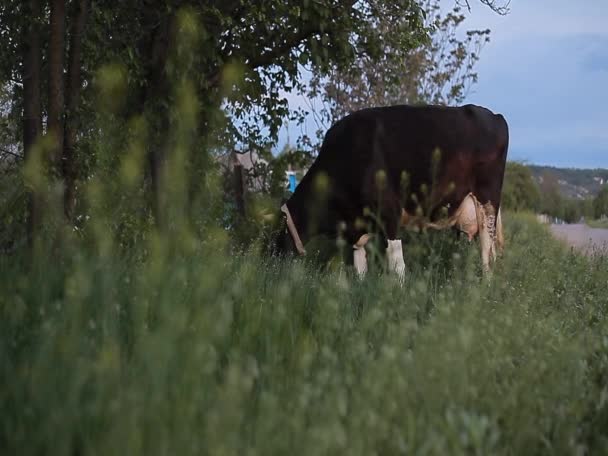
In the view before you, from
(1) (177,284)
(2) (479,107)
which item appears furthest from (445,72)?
(1) (177,284)

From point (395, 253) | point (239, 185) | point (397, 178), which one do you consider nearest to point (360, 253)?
point (395, 253)

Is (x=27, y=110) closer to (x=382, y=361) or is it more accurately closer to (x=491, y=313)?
(x=491, y=313)

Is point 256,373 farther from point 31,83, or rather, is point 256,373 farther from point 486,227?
point 486,227

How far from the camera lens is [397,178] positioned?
9.63m

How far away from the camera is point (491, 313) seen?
17.9 ft

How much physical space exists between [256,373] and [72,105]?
5.17 meters

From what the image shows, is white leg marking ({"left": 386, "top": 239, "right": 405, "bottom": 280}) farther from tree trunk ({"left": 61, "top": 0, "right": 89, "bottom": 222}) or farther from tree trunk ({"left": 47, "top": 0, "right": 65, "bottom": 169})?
tree trunk ({"left": 47, "top": 0, "right": 65, "bottom": 169})

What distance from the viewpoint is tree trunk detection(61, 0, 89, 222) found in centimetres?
733

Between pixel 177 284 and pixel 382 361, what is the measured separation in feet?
4.38

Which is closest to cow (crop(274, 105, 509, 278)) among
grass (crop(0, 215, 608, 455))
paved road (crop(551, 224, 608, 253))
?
paved road (crop(551, 224, 608, 253))

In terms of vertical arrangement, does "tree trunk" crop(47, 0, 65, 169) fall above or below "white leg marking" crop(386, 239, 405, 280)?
above

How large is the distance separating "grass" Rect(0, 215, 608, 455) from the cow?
343cm

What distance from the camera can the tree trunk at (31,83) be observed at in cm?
756

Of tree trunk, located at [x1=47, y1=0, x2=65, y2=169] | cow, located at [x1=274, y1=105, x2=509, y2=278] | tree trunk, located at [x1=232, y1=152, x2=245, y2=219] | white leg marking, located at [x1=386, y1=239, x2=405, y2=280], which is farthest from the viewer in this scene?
tree trunk, located at [x1=232, y1=152, x2=245, y2=219]
